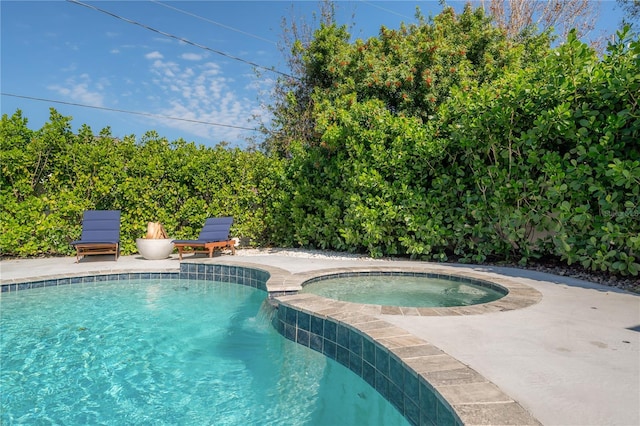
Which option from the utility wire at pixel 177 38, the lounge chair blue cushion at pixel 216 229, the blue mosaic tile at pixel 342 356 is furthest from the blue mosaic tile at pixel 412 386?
the utility wire at pixel 177 38

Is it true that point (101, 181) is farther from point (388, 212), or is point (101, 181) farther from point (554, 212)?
point (554, 212)

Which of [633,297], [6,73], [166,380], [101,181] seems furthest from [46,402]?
[6,73]

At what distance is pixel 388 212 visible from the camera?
29.7 feet

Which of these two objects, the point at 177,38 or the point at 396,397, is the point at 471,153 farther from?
the point at 177,38

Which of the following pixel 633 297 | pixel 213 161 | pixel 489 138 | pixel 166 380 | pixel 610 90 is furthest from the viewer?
pixel 213 161

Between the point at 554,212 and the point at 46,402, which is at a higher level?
the point at 554,212

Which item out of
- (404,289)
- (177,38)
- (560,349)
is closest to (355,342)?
(560,349)

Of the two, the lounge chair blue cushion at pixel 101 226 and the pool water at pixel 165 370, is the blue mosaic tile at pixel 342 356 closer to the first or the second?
the pool water at pixel 165 370

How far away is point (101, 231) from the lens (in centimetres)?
994

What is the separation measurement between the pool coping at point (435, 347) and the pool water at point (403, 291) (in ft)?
0.71

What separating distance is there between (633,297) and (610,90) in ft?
9.67

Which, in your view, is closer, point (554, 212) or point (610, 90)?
point (610, 90)

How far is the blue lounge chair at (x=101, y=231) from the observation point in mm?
9641

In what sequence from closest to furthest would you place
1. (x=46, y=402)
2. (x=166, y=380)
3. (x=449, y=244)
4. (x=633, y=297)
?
(x=46, y=402)
(x=166, y=380)
(x=633, y=297)
(x=449, y=244)
